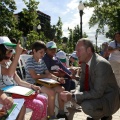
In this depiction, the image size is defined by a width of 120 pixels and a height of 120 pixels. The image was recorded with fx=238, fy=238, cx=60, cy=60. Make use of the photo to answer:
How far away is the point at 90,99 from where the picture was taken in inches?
111

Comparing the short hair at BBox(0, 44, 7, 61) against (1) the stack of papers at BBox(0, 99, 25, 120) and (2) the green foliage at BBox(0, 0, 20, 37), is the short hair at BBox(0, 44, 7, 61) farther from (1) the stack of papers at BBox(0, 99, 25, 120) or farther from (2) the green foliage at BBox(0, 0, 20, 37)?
(2) the green foliage at BBox(0, 0, 20, 37)

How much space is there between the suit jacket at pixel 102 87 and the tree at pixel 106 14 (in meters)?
16.4

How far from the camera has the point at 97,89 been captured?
2.73 metres

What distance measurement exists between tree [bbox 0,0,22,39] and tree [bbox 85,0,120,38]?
9.31 meters

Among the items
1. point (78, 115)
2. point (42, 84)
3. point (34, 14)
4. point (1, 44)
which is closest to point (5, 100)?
point (1, 44)

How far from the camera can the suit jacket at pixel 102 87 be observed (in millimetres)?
2740

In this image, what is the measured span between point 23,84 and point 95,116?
1.12 metres

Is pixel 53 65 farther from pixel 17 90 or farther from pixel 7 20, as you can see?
pixel 7 20

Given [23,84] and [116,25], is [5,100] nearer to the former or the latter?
[23,84]

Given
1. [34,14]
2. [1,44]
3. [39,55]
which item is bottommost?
[39,55]

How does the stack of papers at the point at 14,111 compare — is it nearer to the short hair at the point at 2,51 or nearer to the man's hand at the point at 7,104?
A: the man's hand at the point at 7,104

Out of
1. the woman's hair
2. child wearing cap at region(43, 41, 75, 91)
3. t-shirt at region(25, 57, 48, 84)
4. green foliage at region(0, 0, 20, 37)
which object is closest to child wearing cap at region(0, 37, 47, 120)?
the woman's hair

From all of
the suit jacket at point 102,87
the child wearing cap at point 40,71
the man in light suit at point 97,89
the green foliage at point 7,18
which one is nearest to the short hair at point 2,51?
the man in light suit at point 97,89

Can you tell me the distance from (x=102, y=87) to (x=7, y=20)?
27.3 meters
